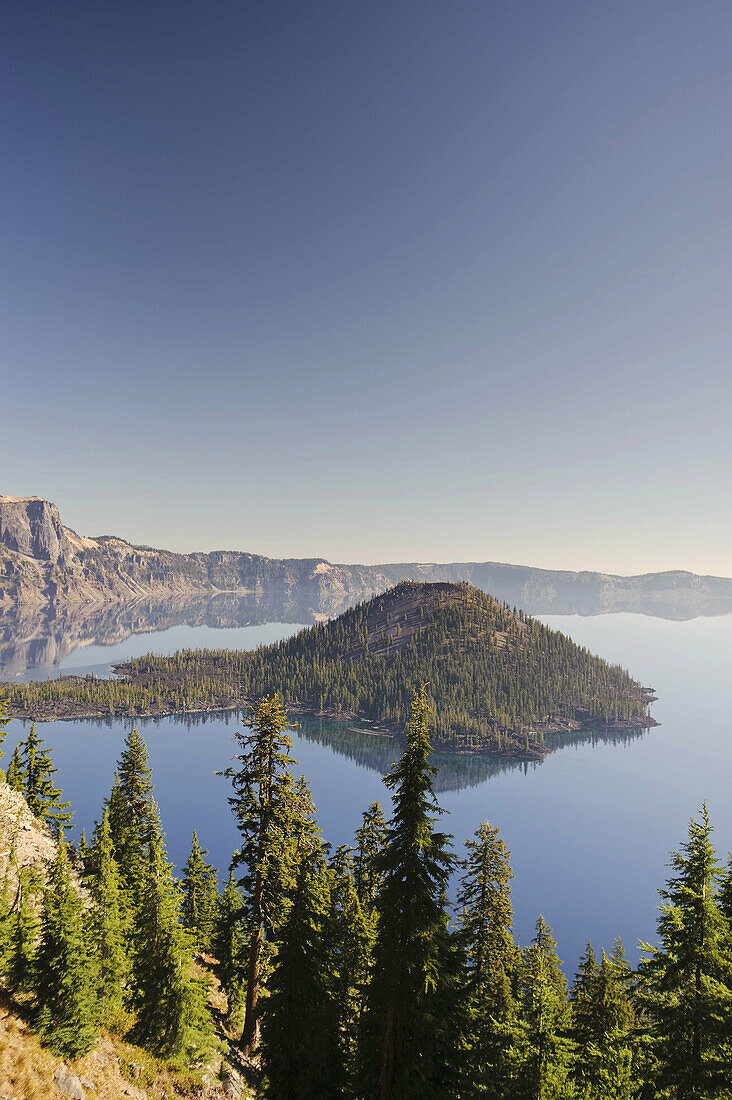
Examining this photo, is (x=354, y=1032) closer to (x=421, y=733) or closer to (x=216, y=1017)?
(x=421, y=733)

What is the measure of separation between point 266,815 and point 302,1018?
30.6 feet

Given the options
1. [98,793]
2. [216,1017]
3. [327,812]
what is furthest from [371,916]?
[98,793]

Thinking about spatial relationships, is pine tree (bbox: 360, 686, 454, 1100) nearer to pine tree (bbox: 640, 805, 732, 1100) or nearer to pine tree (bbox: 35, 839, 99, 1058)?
pine tree (bbox: 640, 805, 732, 1100)

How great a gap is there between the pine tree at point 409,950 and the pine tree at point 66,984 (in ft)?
43.8

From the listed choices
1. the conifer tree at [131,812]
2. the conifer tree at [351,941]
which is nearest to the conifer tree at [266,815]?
the conifer tree at [351,941]

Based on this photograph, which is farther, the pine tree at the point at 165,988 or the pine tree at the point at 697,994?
the pine tree at the point at 165,988

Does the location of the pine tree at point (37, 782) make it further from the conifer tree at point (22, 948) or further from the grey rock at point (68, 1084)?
the grey rock at point (68, 1084)

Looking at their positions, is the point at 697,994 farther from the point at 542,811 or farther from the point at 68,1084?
the point at 542,811

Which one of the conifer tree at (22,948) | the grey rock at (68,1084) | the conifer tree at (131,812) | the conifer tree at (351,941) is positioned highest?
the conifer tree at (22,948)

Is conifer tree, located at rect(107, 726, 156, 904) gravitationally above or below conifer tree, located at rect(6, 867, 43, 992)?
below

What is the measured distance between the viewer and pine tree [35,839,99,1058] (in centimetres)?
2033

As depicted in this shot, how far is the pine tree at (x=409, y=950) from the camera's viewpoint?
15195 millimetres

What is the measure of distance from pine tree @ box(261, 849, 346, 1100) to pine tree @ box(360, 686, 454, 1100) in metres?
3.27

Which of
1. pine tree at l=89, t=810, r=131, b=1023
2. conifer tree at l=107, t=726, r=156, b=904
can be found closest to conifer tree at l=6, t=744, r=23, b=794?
conifer tree at l=107, t=726, r=156, b=904
